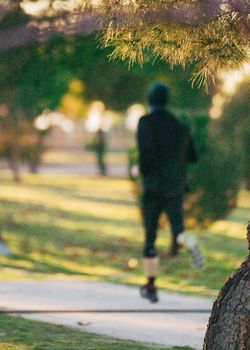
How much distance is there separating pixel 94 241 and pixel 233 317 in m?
13.1

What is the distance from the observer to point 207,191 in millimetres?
Answer: 15781

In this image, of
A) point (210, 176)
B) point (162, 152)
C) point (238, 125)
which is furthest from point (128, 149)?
point (162, 152)

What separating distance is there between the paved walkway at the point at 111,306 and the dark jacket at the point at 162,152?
105 centimetres

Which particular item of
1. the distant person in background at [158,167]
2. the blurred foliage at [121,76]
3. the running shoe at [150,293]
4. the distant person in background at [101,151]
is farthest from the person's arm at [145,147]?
the distant person in background at [101,151]

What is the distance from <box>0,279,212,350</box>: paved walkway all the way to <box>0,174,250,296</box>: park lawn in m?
0.90

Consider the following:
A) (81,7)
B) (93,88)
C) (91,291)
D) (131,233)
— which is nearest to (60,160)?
(93,88)

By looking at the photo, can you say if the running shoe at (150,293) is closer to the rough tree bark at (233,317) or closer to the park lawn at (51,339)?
the park lawn at (51,339)

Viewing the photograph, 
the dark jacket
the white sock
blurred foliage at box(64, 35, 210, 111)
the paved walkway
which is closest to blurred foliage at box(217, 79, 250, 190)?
blurred foliage at box(64, 35, 210, 111)

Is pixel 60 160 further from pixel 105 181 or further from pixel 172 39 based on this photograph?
pixel 172 39

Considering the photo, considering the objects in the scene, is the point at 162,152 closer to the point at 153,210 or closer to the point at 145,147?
the point at 145,147

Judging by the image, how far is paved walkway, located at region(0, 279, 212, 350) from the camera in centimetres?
818

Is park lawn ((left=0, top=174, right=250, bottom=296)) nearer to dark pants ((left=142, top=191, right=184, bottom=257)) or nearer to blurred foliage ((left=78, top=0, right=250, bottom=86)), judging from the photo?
dark pants ((left=142, top=191, right=184, bottom=257))

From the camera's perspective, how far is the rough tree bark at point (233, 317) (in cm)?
555

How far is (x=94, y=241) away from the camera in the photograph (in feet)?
61.2
